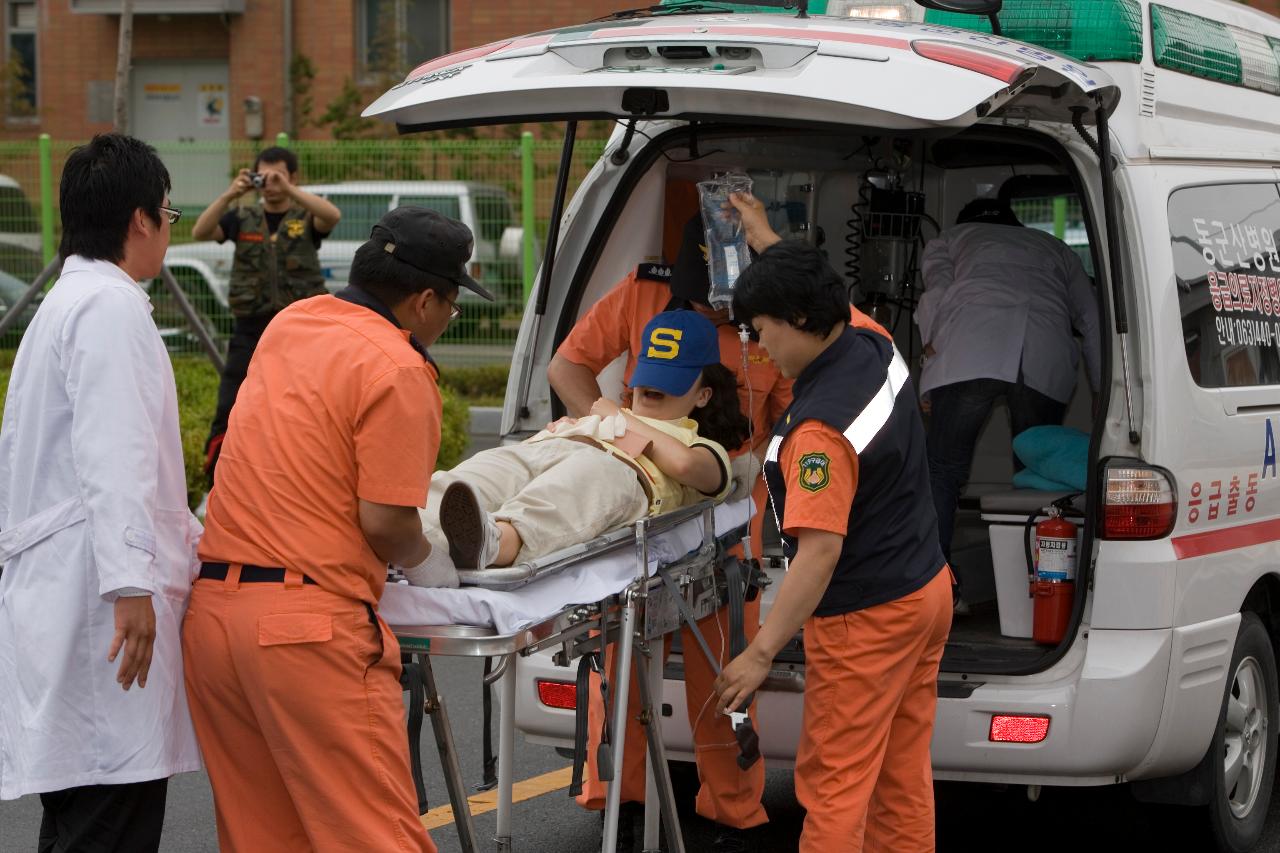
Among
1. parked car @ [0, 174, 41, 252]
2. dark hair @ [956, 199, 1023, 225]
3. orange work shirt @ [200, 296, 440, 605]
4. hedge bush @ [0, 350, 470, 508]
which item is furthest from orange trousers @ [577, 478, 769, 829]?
parked car @ [0, 174, 41, 252]

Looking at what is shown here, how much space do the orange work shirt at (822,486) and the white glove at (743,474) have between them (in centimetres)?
82

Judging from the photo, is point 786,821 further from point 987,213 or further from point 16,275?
point 16,275

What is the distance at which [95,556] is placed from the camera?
327cm

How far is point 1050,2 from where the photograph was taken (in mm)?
4969

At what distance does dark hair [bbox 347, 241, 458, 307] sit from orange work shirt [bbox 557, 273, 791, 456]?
1.76 m

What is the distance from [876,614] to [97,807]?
5.60 feet

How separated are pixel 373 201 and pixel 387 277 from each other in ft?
34.0

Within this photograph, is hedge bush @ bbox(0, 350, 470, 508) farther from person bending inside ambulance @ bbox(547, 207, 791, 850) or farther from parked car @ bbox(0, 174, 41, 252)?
person bending inside ambulance @ bbox(547, 207, 791, 850)

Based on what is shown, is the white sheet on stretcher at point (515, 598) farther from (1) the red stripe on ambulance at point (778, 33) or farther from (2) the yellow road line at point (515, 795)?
(2) the yellow road line at point (515, 795)

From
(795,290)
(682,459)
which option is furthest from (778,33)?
(682,459)

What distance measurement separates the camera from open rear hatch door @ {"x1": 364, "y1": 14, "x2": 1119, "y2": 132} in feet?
12.8

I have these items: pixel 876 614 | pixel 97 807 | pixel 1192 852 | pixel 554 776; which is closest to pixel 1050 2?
pixel 876 614

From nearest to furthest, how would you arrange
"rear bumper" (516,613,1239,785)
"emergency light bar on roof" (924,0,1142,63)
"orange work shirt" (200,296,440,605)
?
"orange work shirt" (200,296,440,605) < "rear bumper" (516,613,1239,785) < "emergency light bar on roof" (924,0,1142,63)

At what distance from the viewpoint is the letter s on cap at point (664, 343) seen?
4738 millimetres
